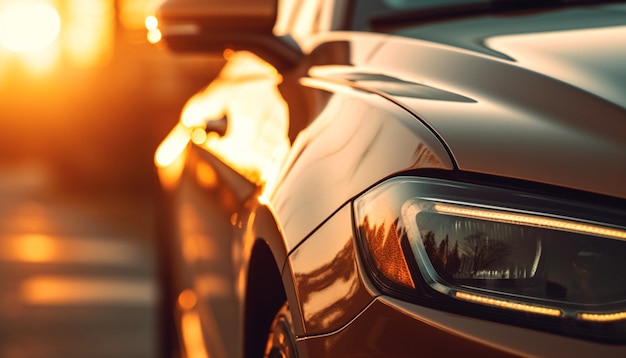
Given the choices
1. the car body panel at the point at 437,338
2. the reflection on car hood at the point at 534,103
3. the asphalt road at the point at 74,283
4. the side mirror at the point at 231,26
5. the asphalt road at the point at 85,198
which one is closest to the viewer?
the car body panel at the point at 437,338

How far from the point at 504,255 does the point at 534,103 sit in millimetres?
351

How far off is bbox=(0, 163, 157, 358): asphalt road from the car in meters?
2.91

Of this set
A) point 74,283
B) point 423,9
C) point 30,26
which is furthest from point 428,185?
point 30,26

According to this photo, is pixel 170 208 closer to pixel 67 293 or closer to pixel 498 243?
pixel 67 293

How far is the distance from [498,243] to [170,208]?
9.86 ft

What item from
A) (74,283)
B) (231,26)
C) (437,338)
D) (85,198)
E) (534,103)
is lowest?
(85,198)

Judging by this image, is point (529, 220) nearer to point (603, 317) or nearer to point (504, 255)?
point (504, 255)

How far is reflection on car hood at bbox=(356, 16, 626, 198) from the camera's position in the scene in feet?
6.05

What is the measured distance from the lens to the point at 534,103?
2078 millimetres

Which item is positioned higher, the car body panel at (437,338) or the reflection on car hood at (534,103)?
the reflection on car hood at (534,103)

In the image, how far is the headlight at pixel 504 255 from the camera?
1749 millimetres

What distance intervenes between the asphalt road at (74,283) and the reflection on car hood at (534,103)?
3621 millimetres

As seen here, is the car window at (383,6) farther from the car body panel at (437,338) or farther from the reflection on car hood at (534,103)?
the car body panel at (437,338)

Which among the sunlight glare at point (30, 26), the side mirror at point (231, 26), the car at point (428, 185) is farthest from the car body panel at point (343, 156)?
the sunlight glare at point (30, 26)
